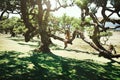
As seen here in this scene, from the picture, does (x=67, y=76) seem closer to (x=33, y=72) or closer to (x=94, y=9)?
(x=33, y=72)

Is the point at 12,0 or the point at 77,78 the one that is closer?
the point at 77,78

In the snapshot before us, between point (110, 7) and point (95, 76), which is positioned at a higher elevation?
point (110, 7)

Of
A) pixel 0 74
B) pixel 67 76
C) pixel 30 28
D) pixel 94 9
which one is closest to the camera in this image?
pixel 0 74

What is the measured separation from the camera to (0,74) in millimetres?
14047

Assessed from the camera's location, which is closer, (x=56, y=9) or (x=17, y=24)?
(x=56, y=9)

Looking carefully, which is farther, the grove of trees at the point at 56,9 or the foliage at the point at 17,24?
the foliage at the point at 17,24

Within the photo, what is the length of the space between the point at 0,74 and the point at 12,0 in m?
14.3

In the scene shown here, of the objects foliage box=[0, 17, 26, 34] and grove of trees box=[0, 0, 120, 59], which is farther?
foliage box=[0, 17, 26, 34]

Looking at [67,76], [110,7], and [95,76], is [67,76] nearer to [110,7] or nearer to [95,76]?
[95,76]

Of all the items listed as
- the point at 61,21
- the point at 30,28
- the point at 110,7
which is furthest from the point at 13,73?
the point at 61,21

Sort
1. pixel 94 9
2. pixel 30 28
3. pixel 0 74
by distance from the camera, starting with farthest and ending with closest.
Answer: pixel 94 9
pixel 30 28
pixel 0 74

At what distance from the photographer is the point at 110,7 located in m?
23.4

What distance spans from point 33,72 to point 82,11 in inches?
585

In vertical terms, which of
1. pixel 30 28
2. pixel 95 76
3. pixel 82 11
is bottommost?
pixel 95 76
